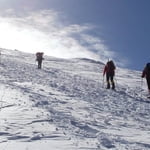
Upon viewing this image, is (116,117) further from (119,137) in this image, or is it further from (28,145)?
(28,145)

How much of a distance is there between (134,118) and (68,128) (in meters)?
4.16

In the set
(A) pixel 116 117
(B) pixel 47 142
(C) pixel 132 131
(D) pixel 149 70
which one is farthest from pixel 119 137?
(D) pixel 149 70

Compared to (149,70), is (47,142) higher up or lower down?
lower down

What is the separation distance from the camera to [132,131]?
1376cm

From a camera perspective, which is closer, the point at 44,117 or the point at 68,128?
the point at 68,128

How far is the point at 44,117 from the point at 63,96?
6.94 meters

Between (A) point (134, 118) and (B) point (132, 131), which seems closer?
(B) point (132, 131)

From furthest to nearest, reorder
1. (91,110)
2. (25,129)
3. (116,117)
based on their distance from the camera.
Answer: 1. (91,110)
2. (116,117)
3. (25,129)

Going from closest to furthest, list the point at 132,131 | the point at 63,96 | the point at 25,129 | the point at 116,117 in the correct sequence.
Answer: the point at 25,129 → the point at 132,131 → the point at 116,117 → the point at 63,96

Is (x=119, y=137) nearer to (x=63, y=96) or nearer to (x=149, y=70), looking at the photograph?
(x=63, y=96)

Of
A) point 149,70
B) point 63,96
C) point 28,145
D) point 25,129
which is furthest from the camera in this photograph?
point 149,70

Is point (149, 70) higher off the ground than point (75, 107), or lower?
higher

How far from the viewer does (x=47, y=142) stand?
1138 centimetres

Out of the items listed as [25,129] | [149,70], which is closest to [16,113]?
[25,129]
